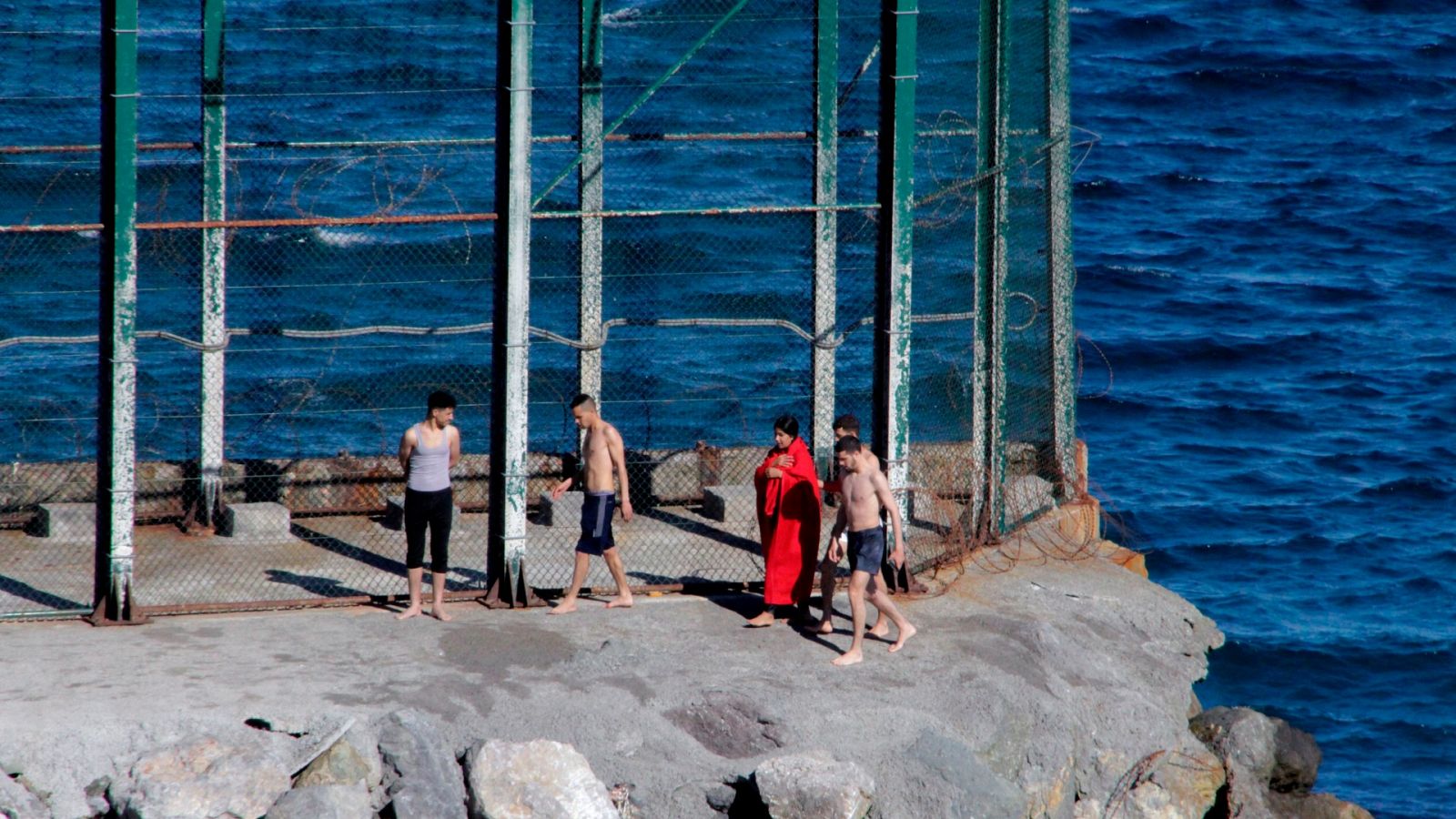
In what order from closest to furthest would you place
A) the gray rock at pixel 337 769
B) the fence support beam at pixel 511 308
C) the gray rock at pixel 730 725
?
the gray rock at pixel 337 769
the gray rock at pixel 730 725
the fence support beam at pixel 511 308

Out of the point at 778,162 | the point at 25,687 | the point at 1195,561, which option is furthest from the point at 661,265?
the point at 25,687

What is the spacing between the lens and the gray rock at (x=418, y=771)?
9328 mm

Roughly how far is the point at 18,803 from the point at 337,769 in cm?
154

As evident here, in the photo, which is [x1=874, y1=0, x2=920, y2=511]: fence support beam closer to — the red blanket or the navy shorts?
the red blanket

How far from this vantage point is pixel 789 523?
11727 mm

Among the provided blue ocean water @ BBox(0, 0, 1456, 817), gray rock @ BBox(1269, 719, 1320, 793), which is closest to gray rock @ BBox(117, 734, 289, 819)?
blue ocean water @ BBox(0, 0, 1456, 817)

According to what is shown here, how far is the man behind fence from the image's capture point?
11461mm

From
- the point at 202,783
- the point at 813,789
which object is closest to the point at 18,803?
the point at 202,783

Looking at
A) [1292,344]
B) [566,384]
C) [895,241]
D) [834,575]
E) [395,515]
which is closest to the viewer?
[834,575]

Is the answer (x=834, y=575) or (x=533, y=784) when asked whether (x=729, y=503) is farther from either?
(x=533, y=784)

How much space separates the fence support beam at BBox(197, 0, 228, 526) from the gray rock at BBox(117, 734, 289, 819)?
4.80m

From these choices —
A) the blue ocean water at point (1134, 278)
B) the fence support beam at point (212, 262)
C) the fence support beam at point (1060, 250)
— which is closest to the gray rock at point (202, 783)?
the fence support beam at point (212, 262)

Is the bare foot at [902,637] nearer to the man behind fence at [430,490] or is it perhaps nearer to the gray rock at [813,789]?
the gray rock at [813,789]

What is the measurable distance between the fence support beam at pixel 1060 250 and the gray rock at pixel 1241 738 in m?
3.08
